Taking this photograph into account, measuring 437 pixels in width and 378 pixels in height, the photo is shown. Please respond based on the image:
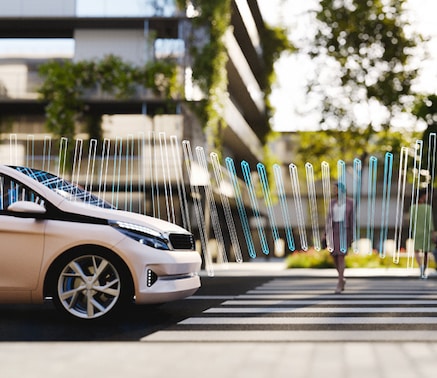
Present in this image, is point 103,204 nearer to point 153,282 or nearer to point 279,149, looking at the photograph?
point 153,282

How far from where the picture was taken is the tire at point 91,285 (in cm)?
829

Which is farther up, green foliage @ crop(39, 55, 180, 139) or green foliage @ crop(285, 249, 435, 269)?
green foliage @ crop(39, 55, 180, 139)

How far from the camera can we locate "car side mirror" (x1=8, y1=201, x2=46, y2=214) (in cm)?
830

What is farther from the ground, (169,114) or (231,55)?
(231,55)

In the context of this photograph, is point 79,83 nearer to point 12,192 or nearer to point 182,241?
point 12,192

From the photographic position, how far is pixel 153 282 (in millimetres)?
8438

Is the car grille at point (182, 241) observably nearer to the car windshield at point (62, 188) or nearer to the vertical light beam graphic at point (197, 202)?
the car windshield at point (62, 188)

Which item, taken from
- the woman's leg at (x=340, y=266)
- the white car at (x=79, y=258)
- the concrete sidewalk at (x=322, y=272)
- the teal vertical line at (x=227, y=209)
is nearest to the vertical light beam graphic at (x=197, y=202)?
the teal vertical line at (x=227, y=209)

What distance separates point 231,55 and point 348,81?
5.53 m

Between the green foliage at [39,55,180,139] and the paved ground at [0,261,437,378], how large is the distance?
22881mm

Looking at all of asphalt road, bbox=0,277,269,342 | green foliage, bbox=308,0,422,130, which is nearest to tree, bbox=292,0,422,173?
green foliage, bbox=308,0,422,130

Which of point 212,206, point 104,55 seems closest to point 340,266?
point 104,55

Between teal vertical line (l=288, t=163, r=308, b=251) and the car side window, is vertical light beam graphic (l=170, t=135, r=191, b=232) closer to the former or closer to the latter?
the car side window
